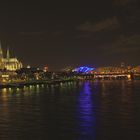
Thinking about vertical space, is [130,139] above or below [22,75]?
below

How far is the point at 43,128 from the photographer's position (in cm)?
2109

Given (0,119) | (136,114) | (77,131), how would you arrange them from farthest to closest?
(136,114), (0,119), (77,131)

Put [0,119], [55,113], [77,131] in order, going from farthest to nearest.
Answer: [55,113]
[0,119]
[77,131]

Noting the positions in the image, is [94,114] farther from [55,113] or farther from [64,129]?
[64,129]

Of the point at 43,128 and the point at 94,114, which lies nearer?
the point at 43,128

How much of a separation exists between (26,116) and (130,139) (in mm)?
9350

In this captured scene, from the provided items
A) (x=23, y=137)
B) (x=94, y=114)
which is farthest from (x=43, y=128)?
(x=94, y=114)

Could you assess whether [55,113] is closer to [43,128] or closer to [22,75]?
[43,128]

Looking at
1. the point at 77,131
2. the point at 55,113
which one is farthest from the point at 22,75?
the point at 77,131

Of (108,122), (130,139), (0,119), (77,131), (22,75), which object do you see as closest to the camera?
(130,139)

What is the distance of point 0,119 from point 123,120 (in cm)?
702

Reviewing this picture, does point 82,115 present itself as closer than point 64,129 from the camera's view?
No

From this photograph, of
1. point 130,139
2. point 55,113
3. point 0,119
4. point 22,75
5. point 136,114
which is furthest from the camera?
point 22,75

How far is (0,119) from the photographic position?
24.6 m
